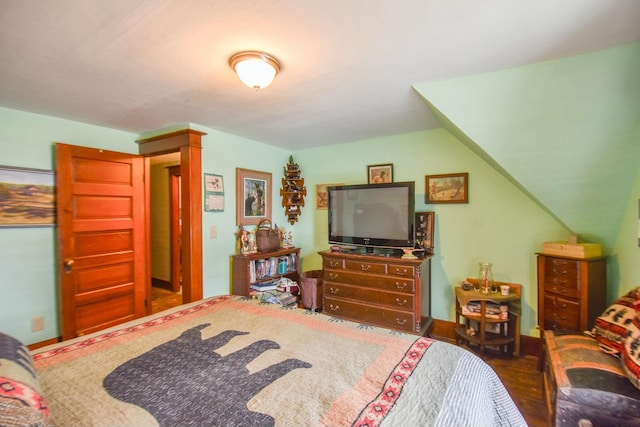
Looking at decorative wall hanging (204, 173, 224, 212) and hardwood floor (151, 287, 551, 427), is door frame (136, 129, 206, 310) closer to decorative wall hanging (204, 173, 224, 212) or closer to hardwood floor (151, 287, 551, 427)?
decorative wall hanging (204, 173, 224, 212)


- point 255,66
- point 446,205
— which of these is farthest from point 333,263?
point 255,66

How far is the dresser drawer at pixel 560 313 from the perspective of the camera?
207 cm

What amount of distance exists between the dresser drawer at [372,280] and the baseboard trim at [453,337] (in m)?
0.72

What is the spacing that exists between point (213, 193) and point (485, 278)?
2854mm

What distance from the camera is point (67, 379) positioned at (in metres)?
1.07

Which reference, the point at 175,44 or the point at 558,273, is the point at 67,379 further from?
the point at 558,273

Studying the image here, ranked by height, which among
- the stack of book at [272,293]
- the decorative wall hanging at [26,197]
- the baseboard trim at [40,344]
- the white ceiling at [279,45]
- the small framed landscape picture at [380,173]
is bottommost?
the baseboard trim at [40,344]

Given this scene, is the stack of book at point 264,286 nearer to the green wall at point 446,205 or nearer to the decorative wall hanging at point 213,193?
the green wall at point 446,205

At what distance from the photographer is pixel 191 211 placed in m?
2.70

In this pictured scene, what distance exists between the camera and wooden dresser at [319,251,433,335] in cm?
264

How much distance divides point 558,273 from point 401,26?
2196 mm

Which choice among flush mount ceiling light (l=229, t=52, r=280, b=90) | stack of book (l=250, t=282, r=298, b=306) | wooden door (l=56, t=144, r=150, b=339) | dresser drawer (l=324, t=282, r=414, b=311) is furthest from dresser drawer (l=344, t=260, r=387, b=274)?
wooden door (l=56, t=144, r=150, b=339)

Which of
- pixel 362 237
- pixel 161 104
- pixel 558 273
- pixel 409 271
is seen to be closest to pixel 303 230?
pixel 362 237

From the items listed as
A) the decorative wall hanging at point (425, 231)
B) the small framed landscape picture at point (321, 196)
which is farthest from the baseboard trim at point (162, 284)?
the decorative wall hanging at point (425, 231)
